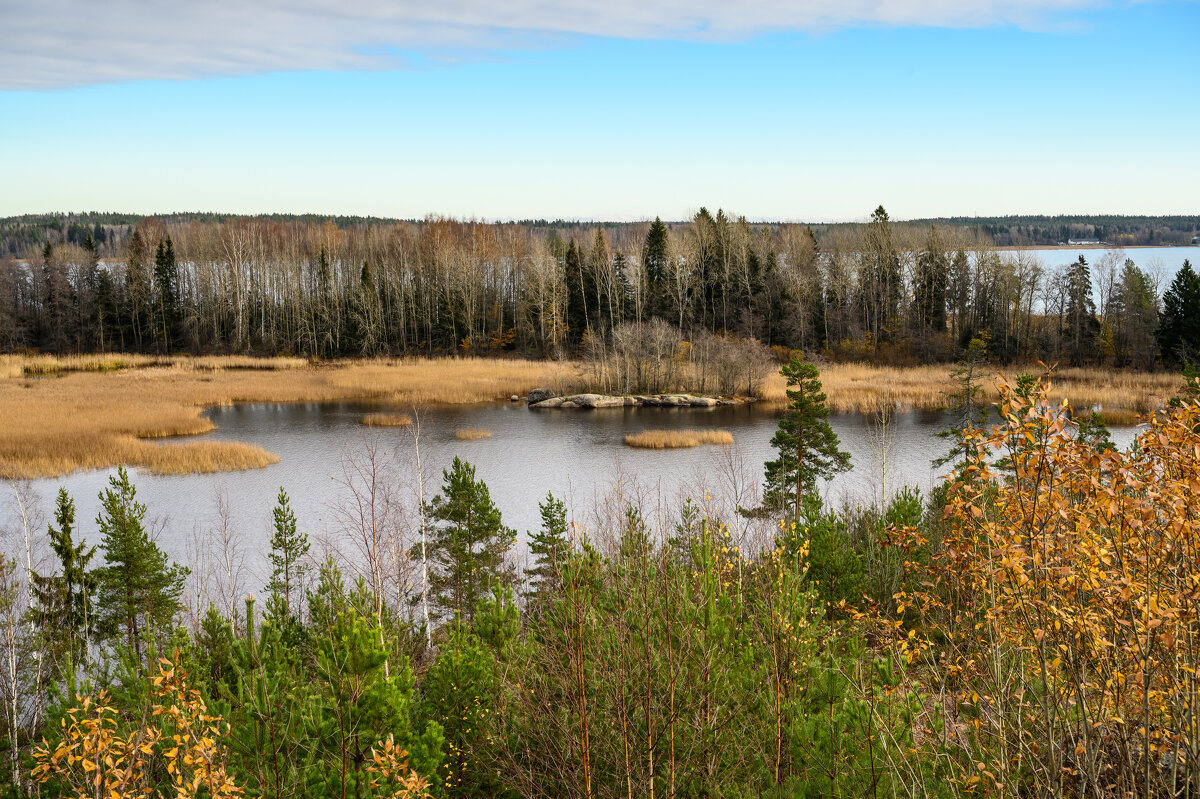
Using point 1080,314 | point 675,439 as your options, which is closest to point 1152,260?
point 1080,314

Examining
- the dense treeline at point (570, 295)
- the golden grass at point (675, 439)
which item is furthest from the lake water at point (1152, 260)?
the golden grass at point (675, 439)

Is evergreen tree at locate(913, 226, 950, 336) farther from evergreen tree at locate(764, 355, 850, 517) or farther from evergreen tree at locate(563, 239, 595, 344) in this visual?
evergreen tree at locate(764, 355, 850, 517)

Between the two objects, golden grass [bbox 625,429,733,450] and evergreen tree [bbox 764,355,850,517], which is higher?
evergreen tree [bbox 764,355,850,517]

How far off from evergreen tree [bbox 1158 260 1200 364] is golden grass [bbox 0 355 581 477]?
36.8 meters

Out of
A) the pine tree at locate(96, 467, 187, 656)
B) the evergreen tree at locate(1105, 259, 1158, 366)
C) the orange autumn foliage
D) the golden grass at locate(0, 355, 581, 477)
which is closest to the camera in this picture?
the orange autumn foliage

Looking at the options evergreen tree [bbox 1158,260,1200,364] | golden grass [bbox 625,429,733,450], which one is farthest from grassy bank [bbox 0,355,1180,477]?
golden grass [bbox 625,429,733,450]

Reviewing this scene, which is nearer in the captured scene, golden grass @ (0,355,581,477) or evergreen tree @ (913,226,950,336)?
golden grass @ (0,355,581,477)

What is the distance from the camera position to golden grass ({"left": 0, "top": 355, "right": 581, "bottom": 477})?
3116 centimetres

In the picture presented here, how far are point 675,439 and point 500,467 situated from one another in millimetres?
8505

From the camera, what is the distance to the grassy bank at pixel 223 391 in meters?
31.5

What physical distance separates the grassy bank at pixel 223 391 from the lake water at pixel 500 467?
1.89 metres

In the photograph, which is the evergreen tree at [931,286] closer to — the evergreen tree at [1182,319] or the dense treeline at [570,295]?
the dense treeline at [570,295]

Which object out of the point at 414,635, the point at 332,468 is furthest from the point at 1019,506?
the point at 332,468

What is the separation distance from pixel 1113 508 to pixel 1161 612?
1.74 ft
